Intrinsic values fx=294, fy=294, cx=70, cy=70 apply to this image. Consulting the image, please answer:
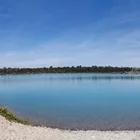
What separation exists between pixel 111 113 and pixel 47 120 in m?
7.77

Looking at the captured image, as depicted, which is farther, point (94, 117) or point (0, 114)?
point (94, 117)

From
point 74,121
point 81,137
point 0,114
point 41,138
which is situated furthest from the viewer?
point 74,121

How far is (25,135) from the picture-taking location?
1730 cm

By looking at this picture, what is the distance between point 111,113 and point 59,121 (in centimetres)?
699

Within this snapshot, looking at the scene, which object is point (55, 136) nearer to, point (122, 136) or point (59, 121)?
point (122, 136)

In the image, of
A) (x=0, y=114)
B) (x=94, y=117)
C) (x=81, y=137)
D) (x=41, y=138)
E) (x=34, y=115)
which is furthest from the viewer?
(x=34, y=115)

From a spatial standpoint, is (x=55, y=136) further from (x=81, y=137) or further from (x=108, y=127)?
(x=108, y=127)

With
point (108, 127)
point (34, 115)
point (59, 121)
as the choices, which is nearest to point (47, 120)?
point (59, 121)

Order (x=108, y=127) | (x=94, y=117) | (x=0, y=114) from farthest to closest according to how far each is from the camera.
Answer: (x=94, y=117) → (x=108, y=127) → (x=0, y=114)

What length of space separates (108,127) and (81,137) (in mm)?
7140

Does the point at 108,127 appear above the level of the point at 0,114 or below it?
below

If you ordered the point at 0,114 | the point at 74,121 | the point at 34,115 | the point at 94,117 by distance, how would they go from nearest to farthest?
the point at 0,114, the point at 74,121, the point at 94,117, the point at 34,115

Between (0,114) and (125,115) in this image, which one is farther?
(125,115)

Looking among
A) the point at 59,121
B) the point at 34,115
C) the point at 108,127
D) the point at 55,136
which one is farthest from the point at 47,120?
the point at 55,136
